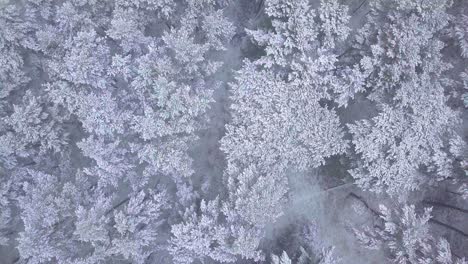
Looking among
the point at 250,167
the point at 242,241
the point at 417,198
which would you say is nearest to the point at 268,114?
the point at 250,167

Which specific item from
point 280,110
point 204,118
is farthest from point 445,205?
point 204,118

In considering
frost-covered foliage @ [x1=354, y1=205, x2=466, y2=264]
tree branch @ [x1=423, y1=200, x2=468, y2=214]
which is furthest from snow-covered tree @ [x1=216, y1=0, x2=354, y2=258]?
tree branch @ [x1=423, y1=200, x2=468, y2=214]

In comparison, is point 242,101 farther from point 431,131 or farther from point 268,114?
point 431,131

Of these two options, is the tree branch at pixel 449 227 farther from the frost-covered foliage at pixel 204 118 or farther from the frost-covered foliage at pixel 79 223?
the frost-covered foliage at pixel 79 223

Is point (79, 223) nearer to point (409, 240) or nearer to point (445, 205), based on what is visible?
point (409, 240)

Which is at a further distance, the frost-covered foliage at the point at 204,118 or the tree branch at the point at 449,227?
the tree branch at the point at 449,227

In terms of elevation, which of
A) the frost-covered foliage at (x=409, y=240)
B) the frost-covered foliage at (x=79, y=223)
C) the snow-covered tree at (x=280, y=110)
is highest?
the snow-covered tree at (x=280, y=110)

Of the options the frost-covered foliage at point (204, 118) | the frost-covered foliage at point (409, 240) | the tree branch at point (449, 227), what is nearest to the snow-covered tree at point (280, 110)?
the frost-covered foliage at point (204, 118)

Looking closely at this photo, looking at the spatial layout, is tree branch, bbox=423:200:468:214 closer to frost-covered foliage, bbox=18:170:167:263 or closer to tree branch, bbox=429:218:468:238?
tree branch, bbox=429:218:468:238
